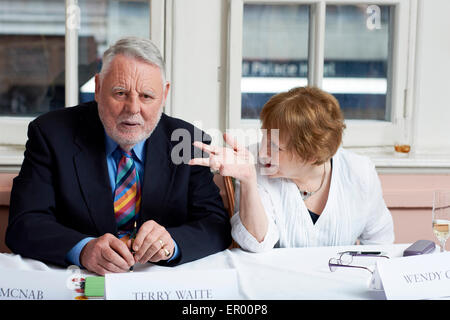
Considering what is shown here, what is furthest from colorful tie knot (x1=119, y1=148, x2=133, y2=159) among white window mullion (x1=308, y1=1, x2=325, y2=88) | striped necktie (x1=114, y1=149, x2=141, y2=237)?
white window mullion (x1=308, y1=1, x2=325, y2=88)

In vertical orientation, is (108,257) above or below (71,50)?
below

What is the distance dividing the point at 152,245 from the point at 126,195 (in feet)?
1.24

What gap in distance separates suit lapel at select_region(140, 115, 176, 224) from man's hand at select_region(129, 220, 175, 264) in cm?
28

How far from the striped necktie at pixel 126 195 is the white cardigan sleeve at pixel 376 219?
2.56 feet

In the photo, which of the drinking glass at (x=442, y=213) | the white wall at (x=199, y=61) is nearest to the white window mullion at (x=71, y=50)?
the white wall at (x=199, y=61)

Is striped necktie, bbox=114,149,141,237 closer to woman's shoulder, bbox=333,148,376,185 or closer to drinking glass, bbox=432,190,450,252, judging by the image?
woman's shoulder, bbox=333,148,376,185

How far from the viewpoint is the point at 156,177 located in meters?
1.70

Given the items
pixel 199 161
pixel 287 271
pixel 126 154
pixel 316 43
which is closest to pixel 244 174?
pixel 199 161

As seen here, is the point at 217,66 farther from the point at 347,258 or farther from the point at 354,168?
the point at 347,258

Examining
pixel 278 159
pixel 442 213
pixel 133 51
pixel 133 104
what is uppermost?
pixel 133 51

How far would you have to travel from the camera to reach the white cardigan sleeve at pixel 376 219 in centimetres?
184

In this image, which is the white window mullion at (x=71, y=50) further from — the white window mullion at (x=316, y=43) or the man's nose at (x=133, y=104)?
the white window mullion at (x=316, y=43)

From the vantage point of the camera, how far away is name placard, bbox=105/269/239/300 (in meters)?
1.04
